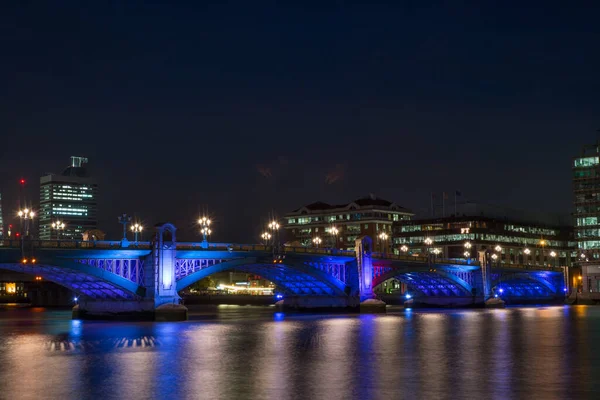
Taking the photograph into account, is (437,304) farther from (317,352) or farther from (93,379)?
(93,379)

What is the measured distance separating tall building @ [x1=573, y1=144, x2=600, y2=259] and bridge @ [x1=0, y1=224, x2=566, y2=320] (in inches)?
1764

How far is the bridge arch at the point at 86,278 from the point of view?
92.7m

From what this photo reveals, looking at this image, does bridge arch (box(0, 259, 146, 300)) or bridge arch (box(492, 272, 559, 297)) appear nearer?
bridge arch (box(0, 259, 146, 300))

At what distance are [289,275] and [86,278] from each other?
35.6 meters

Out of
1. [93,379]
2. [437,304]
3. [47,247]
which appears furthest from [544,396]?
[437,304]

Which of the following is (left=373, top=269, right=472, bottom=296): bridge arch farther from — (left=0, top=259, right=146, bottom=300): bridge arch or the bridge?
(left=0, top=259, right=146, bottom=300): bridge arch

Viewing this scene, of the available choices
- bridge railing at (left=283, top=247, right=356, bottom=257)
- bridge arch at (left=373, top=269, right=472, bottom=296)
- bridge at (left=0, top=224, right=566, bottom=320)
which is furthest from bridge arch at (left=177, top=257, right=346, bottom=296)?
bridge arch at (left=373, top=269, right=472, bottom=296)

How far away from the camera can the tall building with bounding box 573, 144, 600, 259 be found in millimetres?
191125

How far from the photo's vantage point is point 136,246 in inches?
3861

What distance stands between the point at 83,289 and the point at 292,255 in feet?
92.0

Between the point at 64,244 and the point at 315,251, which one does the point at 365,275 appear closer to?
the point at 315,251

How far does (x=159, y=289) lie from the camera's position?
98.0 metres

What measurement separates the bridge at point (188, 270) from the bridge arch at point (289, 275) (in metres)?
0.13

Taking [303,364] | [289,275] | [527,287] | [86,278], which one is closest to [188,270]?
[86,278]
